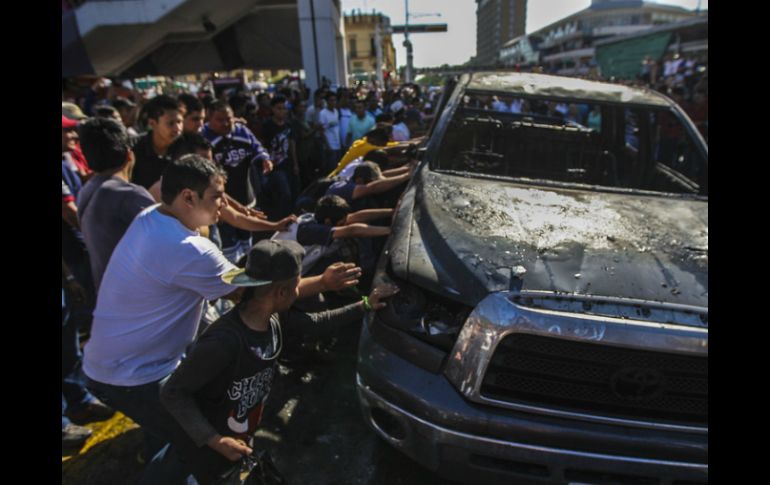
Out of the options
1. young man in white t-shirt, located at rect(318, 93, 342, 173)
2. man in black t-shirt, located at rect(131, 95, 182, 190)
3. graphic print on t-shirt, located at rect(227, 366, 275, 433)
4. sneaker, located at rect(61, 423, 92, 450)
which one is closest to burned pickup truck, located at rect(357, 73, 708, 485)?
graphic print on t-shirt, located at rect(227, 366, 275, 433)

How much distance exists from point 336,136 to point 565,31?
90.9 m

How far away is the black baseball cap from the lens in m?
1.60

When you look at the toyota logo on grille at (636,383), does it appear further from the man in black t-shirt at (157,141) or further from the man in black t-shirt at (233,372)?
the man in black t-shirt at (157,141)

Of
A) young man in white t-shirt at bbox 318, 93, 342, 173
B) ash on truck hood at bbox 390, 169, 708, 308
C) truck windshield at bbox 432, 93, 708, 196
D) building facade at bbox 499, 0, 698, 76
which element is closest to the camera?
ash on truck hood at bbox 390, 169, 708, 308

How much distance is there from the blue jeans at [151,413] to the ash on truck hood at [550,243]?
1.11 m

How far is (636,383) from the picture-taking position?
5.43ft

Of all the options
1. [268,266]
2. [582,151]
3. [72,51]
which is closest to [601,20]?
[72,51]

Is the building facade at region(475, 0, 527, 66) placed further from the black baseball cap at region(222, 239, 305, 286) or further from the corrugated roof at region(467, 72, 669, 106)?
the black baseball cap at region(222, 239, 305, 286)

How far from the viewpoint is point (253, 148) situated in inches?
169

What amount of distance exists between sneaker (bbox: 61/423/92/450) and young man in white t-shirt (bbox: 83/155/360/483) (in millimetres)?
839

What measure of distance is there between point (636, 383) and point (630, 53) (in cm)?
2402

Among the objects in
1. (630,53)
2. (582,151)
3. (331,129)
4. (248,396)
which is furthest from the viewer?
(630,53)

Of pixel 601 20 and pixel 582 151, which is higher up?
pixel 601 20

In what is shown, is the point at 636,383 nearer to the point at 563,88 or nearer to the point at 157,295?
the point at 157,295
